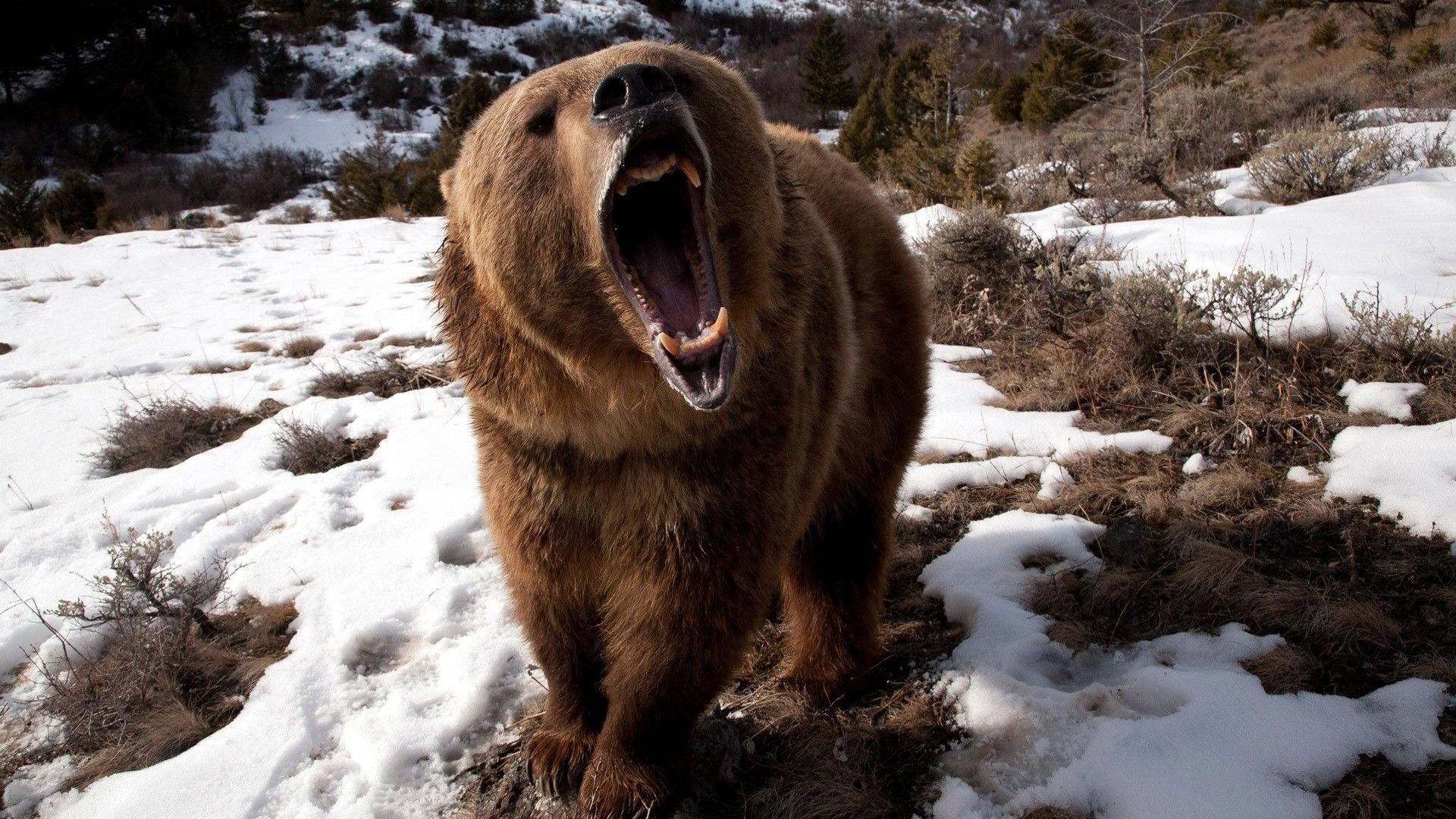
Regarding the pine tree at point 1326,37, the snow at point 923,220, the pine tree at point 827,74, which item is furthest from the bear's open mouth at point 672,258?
the pine tree at point 827,74

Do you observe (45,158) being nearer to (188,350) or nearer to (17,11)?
(17,11)

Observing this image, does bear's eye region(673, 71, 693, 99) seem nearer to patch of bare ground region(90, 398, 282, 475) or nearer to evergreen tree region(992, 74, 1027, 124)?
patch of bare ground region(90, 398, 282, 475)

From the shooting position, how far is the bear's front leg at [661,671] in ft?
6.31

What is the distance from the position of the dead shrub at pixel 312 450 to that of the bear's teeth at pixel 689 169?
3.40m

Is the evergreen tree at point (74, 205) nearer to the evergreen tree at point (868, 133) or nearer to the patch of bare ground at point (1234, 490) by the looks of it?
the evergreen tree at point (868, 133)

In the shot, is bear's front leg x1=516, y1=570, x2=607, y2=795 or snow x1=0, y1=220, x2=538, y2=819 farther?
snow x1=0, y1=220, x2=538, y2=819

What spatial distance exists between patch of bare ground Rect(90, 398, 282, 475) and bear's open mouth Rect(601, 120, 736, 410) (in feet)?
13.4

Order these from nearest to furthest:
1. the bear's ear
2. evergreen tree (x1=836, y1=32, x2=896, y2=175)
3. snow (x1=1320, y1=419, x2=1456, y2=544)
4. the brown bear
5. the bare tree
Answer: the brown bear < the bear's ear < snow (x1=1320, y1=419, x2=1456, y2=544) < the bare tree < evergreen tree (x1=836, y1=32, x2=896, y2=175)

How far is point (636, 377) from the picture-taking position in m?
1.78

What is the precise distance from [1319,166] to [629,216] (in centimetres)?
700

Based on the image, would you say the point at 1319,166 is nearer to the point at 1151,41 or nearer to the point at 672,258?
the point at 1151,41

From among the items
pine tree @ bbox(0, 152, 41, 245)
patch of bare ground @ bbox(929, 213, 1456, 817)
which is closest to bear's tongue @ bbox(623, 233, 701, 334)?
patch of bare ground @ bbox(929, 213, 1456, 817)

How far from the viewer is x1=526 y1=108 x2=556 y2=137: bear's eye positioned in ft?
5.75

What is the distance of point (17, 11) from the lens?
21.4m
